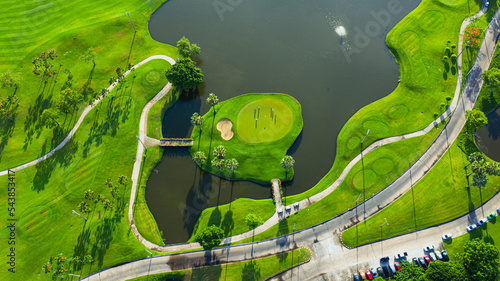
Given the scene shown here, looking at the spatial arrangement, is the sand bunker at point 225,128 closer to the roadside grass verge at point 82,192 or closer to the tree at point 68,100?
the roadside grass verge at point 82,192

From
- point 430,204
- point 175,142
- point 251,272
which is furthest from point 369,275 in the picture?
point 175,142

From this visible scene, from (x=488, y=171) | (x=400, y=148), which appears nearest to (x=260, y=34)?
(x=400, y=148)

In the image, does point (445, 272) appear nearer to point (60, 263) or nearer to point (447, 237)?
point (447, 237)

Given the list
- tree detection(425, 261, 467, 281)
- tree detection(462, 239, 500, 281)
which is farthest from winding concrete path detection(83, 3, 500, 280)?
tree detection(462, 239, 500, 281)

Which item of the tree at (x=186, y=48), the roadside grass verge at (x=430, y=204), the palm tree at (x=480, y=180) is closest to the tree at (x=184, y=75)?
the tree at (x=186, y=48)

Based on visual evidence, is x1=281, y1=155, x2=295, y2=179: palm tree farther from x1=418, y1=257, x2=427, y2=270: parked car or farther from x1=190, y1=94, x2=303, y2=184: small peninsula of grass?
x1=418, y1=257, x2=427, y2=270: parked car
